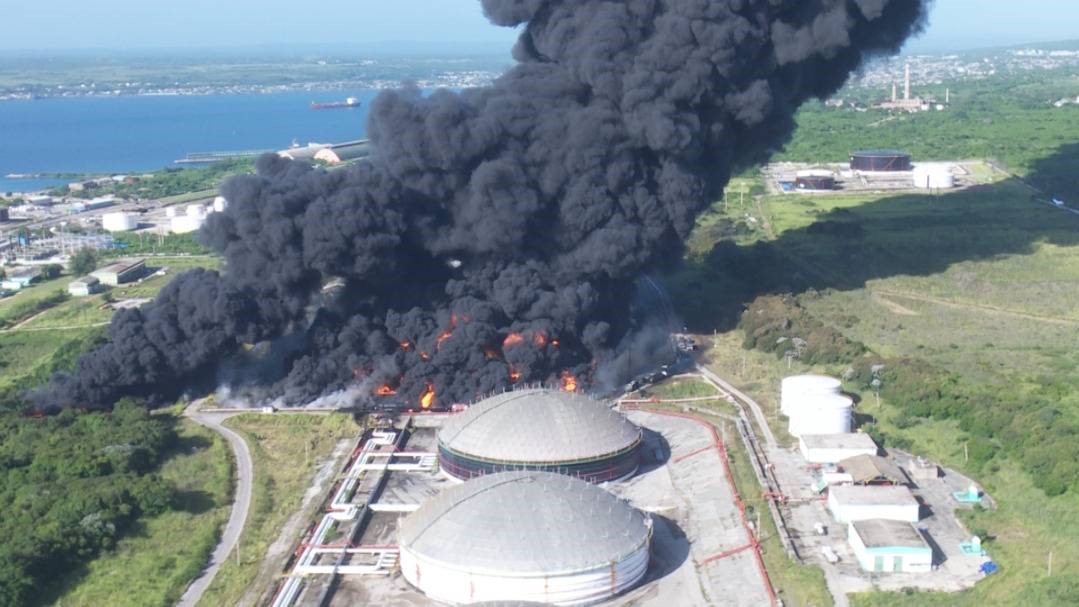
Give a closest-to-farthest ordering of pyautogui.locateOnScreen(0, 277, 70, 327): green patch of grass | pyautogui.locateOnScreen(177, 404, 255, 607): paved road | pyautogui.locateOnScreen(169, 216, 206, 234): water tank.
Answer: pyautogui.locateOnScreen(177, 404, 255, 607): paved road < pyautogui.locateOnScreen(0, 277, 70, 327): green patch of grass < pyautogui.locateOnScreen(169, 216, 206, 234): water tank

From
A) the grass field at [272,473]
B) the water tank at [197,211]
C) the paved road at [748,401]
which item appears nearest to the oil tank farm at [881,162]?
the water tank at [197,211]

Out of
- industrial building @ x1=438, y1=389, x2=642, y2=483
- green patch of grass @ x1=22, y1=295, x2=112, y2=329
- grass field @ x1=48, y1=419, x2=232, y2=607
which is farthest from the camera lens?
green patch of grass @ x1=22, y1=295, x2=112, y2=329

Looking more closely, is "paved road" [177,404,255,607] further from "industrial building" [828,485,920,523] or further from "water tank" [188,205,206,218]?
"water tank" [188,205,206,218]

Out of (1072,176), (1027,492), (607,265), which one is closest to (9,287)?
(607,265)

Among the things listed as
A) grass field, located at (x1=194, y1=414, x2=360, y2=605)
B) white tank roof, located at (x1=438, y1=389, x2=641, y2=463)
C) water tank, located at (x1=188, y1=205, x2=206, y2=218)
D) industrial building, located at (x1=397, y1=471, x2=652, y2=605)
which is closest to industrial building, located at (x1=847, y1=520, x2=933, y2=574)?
industrial building, located at (x1=397, y1=471, x2=652, y2=605)

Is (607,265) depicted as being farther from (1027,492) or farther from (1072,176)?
(1072,176)

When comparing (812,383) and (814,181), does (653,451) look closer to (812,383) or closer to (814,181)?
(812,383)

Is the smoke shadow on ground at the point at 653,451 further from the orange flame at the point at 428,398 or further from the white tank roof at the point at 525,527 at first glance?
the orange flame at the point at 428,398
